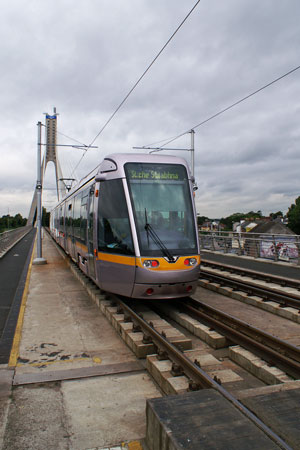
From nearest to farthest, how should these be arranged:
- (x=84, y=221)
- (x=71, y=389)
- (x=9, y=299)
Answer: (x=71, y=389)
(x=9, y=299)
(x=84, y=221)

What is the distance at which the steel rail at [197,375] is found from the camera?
2.73 meters

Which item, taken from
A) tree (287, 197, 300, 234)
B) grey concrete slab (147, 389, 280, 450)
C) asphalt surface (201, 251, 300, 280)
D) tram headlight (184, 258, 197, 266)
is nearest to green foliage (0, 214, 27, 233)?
tree (287, 197, 300, 234)

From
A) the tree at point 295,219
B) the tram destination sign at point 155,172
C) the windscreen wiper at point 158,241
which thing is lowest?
the tree at point 295,219

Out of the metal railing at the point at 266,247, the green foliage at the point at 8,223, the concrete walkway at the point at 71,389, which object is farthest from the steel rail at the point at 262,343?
the green foliage at the point at 8,223

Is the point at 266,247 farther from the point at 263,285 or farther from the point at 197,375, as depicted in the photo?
the point at 197,375

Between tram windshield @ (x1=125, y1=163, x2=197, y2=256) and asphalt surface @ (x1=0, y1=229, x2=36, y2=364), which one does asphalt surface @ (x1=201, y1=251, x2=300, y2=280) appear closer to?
tram windshield @ (x1=125, y1=163, x2=197, y2=256)

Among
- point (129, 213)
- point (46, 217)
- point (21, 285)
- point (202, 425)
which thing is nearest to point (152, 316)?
point (129, 213)

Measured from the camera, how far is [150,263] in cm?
674

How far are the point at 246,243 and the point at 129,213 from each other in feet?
42.9

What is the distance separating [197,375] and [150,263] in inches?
113

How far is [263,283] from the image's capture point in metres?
10.2

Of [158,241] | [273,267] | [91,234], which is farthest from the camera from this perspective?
[273,267]

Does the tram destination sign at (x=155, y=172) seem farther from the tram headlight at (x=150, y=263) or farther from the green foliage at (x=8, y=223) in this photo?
the green foliage at (x=8, y=223)

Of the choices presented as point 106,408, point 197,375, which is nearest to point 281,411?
point 197,375
